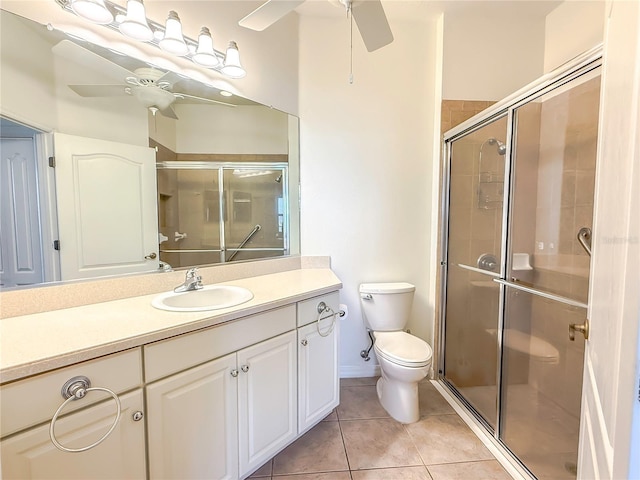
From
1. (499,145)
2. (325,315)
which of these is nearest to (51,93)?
(325,315)

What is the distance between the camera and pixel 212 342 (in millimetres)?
1124

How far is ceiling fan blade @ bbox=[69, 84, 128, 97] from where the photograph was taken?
1274 mm

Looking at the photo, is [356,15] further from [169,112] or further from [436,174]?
[436,174]

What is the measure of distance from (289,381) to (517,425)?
1312mm

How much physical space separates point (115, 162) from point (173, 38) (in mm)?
687

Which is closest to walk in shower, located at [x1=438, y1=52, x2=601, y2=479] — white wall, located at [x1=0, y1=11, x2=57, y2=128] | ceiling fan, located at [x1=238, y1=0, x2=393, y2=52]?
ceiling fan, located at [x1=238, y1=0, x2=393, y2=52]

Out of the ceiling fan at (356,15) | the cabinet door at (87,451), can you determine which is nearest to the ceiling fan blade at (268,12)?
the ceiling fan at (356,15)

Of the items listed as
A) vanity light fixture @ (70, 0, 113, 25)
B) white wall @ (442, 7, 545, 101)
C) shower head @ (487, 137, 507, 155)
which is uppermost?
white wall @ (442, 7, 545, 101)

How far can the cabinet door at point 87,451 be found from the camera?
0.75 m

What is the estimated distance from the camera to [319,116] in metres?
2.15

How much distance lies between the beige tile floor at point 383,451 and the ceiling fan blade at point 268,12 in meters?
2.15

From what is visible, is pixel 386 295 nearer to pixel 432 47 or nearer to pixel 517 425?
pixel 517 425

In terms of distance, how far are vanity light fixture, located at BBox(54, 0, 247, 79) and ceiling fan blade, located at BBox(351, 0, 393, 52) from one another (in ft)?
2.47

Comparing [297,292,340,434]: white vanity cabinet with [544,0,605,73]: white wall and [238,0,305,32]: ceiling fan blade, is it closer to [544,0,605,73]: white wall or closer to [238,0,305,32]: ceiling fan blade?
[238,0,305,32]: ceiling fan blade
